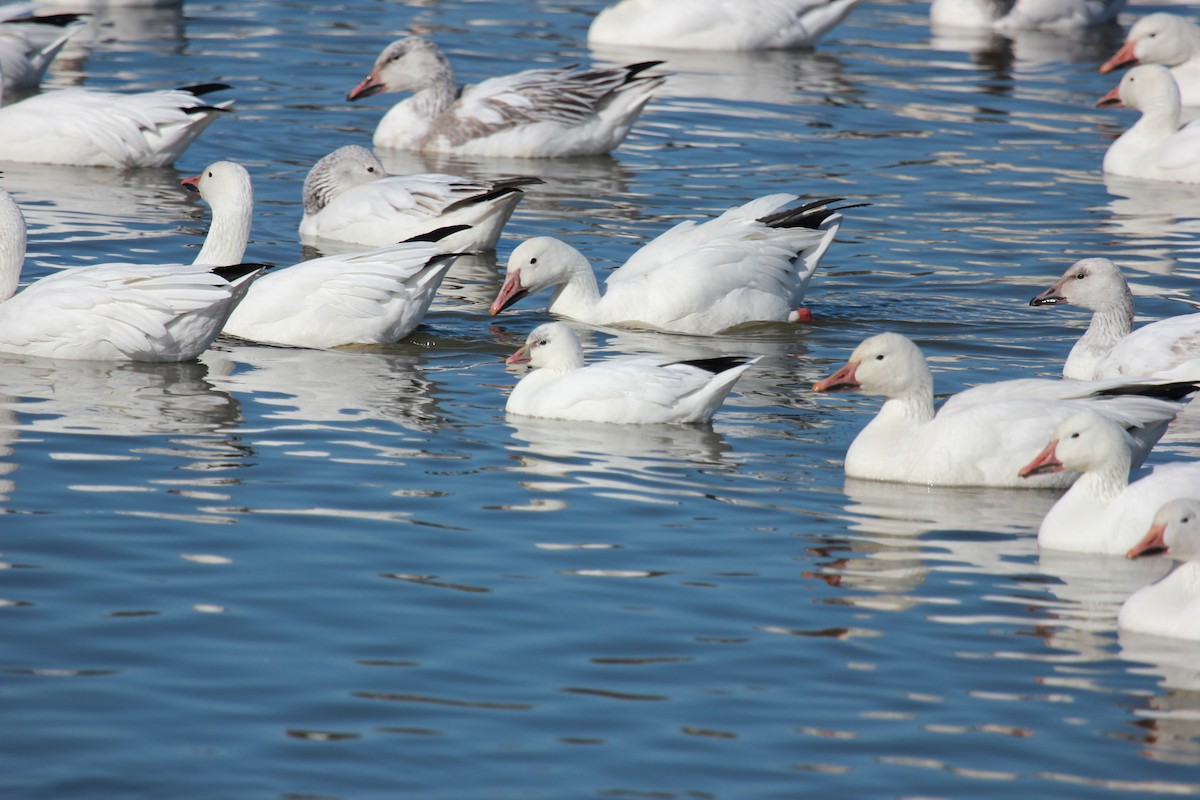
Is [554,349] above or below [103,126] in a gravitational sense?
below

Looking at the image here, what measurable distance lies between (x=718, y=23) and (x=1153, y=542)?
15706mm

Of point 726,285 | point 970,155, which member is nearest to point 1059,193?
point 970,155

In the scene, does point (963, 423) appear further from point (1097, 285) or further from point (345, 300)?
point (345, 300)

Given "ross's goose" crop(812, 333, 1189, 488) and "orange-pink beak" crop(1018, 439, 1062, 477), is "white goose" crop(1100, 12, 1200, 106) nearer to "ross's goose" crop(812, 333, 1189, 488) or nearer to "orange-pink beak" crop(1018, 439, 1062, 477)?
"ross's goose" crop(812, 333, 1189, 488)

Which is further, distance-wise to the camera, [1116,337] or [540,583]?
[1116,337]

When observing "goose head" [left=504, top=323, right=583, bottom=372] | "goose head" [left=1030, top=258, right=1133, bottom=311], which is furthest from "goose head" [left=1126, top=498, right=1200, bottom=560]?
"goose head" [left=1030, top=258, right=1133, bottom=311]

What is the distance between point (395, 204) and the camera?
1323 centimetres

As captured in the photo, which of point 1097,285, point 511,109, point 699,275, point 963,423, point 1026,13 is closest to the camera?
point 963,423

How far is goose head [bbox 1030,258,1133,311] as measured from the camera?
34.5 ft

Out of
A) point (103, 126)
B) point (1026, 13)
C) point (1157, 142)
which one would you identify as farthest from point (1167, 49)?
point (103, 126)

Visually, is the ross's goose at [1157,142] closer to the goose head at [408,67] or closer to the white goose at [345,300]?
the goose head at [408,67]

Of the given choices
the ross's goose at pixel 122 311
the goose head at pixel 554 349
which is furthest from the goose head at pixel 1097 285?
the ross's goose at pixel 122 311

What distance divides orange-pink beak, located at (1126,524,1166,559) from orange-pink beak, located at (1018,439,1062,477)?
3.40 ft

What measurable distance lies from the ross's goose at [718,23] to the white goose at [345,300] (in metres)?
11.4
